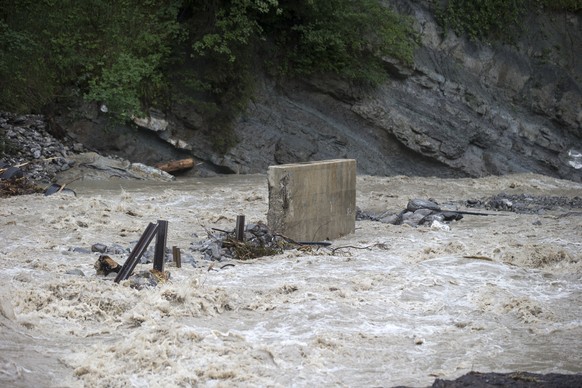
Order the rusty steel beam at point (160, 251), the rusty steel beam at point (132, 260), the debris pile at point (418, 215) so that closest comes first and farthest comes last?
the rusty steel beam at point (132, 260), the rusty steel beam at point (160, 251), the debris pile at point (418, 215)

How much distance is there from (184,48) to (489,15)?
987 centimetres

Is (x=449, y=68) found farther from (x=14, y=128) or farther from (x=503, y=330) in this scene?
(x=503, y=330)

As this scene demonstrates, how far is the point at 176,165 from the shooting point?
20.8 meters

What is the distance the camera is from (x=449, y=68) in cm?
2495

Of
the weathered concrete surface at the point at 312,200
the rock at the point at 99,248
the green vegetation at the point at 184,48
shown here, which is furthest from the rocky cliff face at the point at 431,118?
the rock at the point at 99,248

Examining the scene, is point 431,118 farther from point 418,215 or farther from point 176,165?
point 418,215

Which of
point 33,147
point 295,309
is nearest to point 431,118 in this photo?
point 33,147

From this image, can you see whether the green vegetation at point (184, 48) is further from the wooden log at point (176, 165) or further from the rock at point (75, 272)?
the rock at point (75, 272)

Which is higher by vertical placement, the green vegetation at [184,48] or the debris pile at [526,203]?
the green vegetation at [184,48]

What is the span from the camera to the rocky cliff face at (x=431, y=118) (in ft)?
72.2

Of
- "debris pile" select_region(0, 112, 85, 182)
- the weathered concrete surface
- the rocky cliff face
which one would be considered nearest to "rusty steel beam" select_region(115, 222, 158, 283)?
the weathered concrete surface

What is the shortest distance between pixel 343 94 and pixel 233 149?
146 inches

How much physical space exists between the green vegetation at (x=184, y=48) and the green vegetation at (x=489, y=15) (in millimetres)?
1852

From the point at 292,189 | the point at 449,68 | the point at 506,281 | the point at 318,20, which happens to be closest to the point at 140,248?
the point at 292,189
